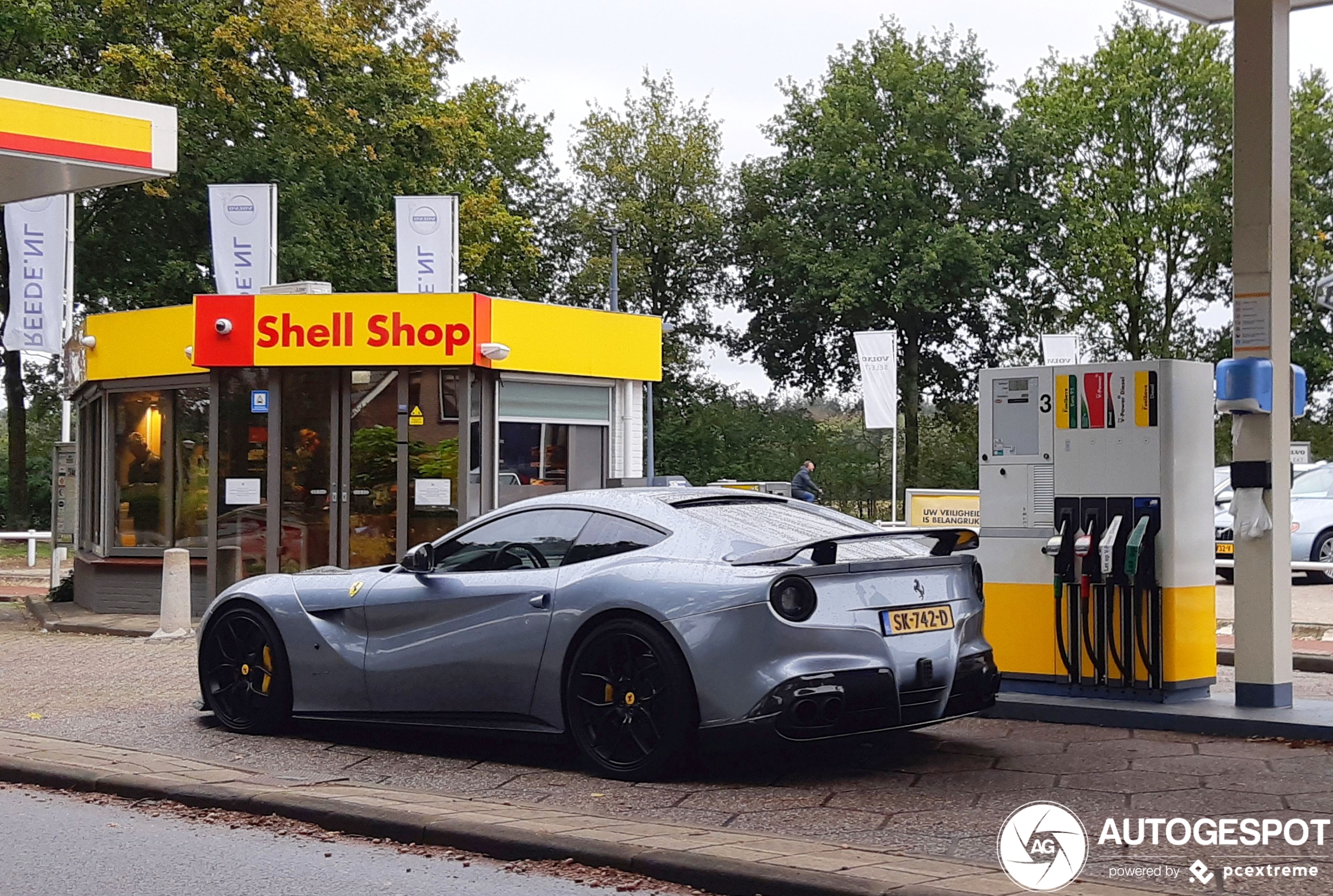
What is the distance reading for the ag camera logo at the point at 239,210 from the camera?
81.5ft

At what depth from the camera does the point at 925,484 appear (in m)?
48.6

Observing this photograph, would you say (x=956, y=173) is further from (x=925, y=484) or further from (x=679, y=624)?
(x=679, y=624)

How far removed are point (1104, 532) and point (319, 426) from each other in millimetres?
10561

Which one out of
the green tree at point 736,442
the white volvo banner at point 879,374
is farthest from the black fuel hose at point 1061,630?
the green tree at point 736,442

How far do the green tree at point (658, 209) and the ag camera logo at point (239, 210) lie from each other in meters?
27.3

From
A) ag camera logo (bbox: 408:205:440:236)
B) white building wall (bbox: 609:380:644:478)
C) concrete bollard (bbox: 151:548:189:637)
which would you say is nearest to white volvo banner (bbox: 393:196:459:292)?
ag camera logo (bbox: 408:205:440:236)

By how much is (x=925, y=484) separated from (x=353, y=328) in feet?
110

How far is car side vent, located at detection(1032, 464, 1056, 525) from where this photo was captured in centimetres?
951

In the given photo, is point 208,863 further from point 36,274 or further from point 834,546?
point 36,274

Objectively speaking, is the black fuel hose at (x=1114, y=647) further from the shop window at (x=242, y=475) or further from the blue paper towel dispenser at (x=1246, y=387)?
the shop window at (x=242, y=475)

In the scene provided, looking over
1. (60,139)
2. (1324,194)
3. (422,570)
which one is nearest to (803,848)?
(422,570)

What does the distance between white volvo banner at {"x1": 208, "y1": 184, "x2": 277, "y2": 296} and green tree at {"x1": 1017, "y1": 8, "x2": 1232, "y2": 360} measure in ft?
102

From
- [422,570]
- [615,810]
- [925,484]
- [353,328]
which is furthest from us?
[925,484]

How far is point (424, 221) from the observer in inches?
1036
